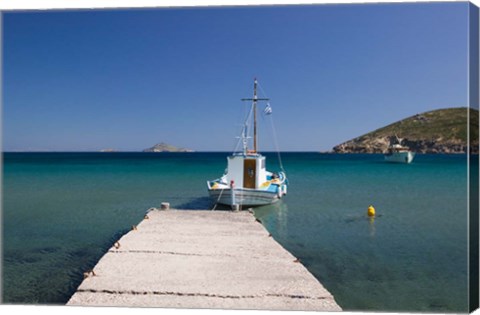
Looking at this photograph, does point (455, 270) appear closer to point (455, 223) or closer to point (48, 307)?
point (455, 223)

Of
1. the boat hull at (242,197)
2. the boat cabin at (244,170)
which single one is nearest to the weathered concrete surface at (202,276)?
the boat hull at (242,197)

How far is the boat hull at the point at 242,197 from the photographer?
1469 cm

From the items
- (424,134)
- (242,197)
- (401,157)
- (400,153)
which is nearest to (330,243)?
(242,197)

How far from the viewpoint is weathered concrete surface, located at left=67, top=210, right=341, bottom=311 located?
4.89 metres

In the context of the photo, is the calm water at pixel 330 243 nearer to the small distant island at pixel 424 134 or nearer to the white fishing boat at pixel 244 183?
the white fishing boat at pixel 244 183

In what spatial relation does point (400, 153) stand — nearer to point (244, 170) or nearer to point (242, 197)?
point (244, 170)

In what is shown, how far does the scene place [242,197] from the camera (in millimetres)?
14961

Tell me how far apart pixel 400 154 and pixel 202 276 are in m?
59.5

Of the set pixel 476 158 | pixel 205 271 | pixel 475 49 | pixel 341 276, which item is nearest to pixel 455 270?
pixel 341 276

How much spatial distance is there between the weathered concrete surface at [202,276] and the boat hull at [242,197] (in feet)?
20.0

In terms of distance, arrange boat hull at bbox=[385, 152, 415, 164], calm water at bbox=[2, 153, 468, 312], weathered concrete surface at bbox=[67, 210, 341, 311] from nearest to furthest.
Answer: weathered concrete surface at bbox=[67, 210, 341, 311]
calm water at bbox=[2, 153, 468, 312]
boat hull at bbox=[385, 152, 415, 164]

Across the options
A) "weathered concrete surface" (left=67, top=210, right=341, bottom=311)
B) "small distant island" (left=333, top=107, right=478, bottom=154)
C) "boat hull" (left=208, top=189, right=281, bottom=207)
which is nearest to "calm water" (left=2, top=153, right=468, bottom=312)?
"boat hull" (left=208, top=189, right=281, bottom=207)

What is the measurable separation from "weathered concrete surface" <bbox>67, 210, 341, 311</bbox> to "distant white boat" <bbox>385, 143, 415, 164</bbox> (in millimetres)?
56266

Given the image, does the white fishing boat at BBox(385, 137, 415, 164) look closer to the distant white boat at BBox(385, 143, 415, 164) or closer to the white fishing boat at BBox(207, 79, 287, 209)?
the distant white boat at BBox(385, 143, 415, 164)
